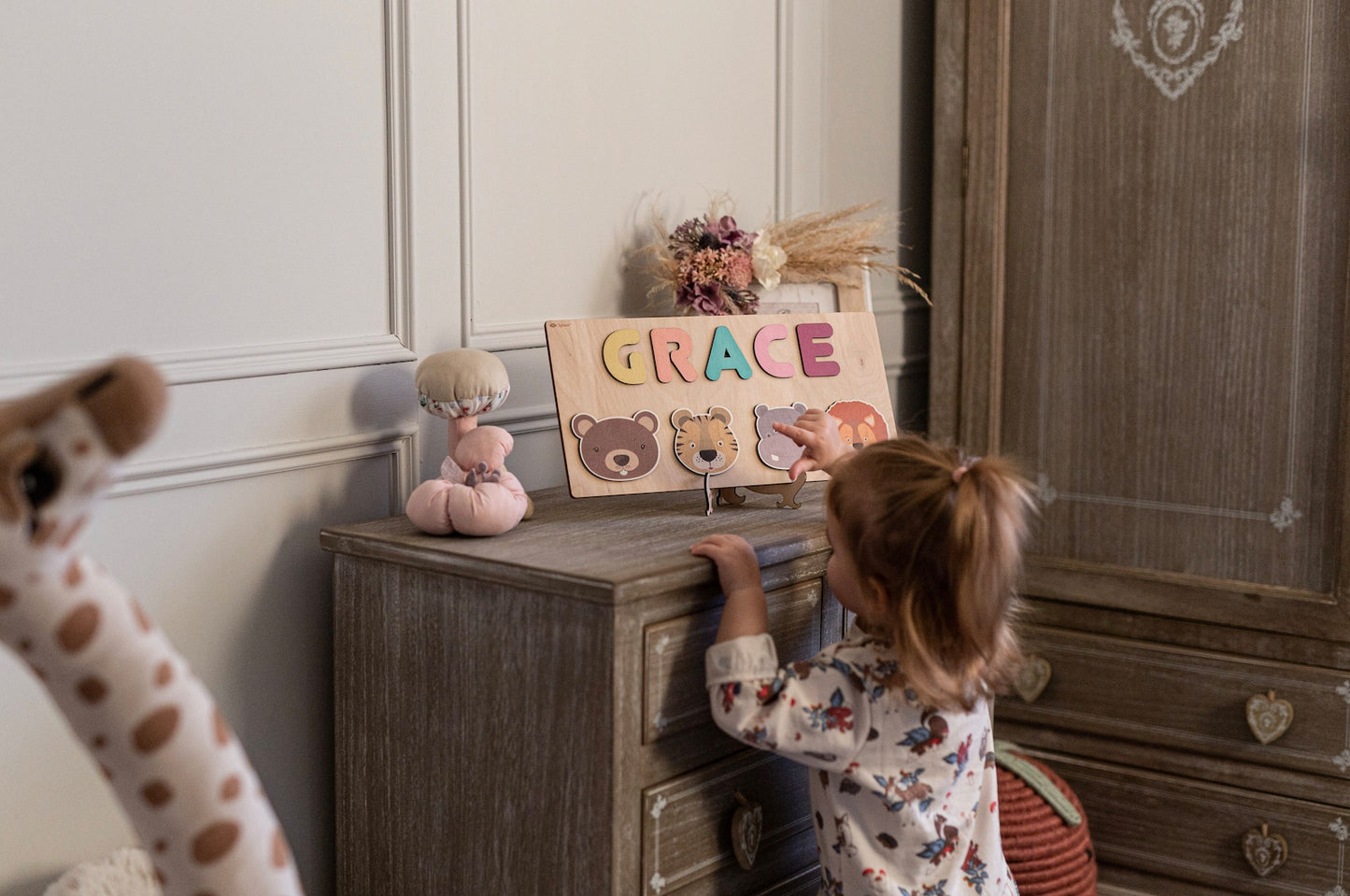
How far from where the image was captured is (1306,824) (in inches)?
80.3

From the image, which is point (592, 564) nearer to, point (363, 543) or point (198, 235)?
point (363, 543)

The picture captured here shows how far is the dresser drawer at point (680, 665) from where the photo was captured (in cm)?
128

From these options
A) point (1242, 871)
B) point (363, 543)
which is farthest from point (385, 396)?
point (1242, 871)

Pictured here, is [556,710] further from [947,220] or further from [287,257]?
[947,220]

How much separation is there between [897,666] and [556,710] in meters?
0.35

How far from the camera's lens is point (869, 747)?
4.26ft

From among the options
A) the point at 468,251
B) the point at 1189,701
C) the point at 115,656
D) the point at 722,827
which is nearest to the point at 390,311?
the point at 468,251

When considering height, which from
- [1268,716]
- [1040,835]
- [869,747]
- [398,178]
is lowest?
[1040,835]

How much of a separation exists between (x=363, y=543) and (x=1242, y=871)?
1.57 metres

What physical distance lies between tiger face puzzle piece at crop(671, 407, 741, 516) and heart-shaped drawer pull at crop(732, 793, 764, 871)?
0.35 m

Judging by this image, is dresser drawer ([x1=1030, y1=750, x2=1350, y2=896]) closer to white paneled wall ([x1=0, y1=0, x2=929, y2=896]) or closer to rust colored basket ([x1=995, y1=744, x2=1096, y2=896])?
rust colored basket ([x1=995, y1=744, x2=1096, y2=896])

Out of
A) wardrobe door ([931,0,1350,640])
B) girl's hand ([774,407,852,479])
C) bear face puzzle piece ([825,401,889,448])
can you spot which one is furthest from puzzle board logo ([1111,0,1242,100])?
girl's hand ([774,407,852,479])

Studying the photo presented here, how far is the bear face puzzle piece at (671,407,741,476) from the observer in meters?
1.58

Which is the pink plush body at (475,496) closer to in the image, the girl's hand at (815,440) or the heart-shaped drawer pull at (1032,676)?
the girl's hand at (815,440)
